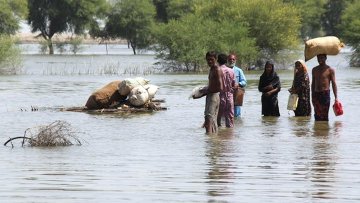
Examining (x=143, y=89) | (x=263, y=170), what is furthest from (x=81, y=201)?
(x=143, y=89)

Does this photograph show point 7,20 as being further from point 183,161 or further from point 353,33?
point 183,161

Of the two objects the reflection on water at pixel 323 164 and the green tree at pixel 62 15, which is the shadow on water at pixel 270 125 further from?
the green tree at pixel 62 15

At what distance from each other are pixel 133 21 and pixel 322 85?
79625 mm

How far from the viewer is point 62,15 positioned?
331ft

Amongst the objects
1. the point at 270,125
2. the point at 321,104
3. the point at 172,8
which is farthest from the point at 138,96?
the point at 172,8

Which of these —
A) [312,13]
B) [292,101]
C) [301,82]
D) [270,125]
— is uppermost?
[312,13]

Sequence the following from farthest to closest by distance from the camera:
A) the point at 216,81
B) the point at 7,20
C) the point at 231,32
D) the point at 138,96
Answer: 1. the point at 7,20
2. the point at 231,32
3. the point at 138,96
4. the point at 216,81

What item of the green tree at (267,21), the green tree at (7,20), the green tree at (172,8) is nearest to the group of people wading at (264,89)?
the green tree at (267,21)

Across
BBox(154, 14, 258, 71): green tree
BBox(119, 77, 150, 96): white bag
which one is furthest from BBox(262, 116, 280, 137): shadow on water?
BBox(154, 14, 258, 71): green tree

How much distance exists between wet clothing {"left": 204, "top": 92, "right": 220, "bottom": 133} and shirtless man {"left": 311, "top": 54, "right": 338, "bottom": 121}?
2768mm

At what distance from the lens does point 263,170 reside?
43.2ft

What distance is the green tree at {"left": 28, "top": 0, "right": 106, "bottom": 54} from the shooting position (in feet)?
325

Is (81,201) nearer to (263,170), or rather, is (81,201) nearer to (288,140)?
(263,170)

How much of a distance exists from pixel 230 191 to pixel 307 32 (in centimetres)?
10887
